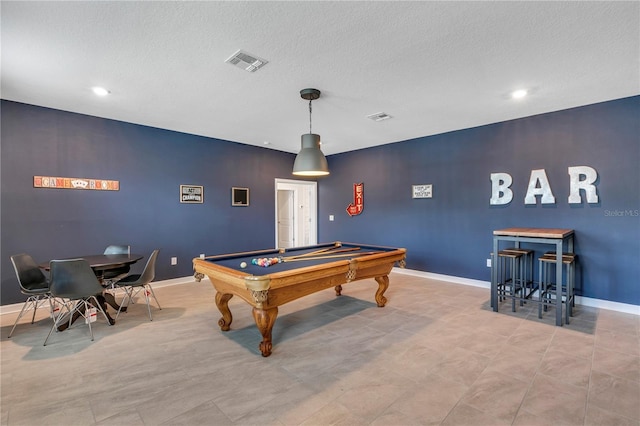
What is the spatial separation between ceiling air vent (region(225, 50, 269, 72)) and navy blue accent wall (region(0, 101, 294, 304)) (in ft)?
9.56

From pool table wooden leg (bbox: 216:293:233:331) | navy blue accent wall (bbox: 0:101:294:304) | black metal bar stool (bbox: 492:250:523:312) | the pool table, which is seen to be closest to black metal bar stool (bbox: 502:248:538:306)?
black metal bar stool (bbox: 492:250:523:312)

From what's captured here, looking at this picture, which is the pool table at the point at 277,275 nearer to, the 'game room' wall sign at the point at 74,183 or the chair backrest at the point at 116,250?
the chair backrest at the point at 116,250

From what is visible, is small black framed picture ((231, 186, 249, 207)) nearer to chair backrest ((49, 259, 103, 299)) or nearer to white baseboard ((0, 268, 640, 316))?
white baseboard ((0, 268, 640, 316))

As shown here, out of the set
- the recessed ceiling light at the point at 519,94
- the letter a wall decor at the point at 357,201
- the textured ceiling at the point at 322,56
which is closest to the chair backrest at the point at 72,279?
the textured ceiling at the point at 322,56

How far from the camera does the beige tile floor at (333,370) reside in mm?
1874

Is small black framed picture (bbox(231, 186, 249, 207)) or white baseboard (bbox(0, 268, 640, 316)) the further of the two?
small black framed picture (bbox(231, 186, 249, 207))

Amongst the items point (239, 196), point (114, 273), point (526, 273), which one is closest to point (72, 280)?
point (114, 273)

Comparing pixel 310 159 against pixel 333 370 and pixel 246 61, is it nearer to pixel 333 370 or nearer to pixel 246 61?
pixel 246 61

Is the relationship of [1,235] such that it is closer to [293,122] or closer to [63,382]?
[63,382]

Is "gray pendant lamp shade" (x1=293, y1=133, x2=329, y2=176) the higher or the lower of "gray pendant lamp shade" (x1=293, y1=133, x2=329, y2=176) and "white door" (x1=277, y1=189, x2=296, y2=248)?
the higher

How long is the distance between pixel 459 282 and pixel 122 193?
5756mm

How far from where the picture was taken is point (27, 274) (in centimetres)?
331

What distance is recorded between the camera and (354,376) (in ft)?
7.51

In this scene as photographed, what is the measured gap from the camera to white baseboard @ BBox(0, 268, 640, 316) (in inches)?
145
